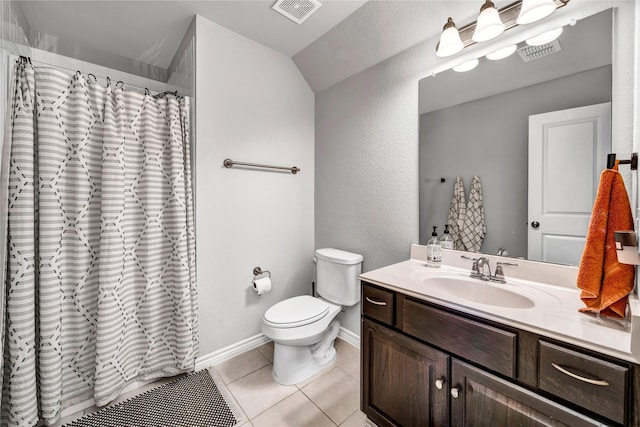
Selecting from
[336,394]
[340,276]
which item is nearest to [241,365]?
[336,394]

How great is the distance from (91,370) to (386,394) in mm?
1642

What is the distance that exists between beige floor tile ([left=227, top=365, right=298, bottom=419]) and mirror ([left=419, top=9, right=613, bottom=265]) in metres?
1.31

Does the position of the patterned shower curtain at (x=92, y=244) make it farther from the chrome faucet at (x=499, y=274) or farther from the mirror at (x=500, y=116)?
the chrome faucet at (x=499, y=274)

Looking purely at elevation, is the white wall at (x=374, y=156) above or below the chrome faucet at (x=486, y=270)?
above

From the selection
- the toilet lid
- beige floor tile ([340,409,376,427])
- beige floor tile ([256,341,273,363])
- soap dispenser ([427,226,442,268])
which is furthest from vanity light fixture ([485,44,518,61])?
beige floor tile ([256,341,273,363])

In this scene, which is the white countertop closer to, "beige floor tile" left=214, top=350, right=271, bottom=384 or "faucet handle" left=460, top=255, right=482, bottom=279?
"faucet handle" left=460, top=255, right=482, bottom=279

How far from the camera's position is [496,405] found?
89cm

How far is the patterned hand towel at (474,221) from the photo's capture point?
1417 mm

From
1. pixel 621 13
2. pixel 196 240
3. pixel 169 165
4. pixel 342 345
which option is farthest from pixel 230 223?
pixel 621 13

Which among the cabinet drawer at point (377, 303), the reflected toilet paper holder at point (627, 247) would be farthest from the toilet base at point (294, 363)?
the reflected toilet paper holder at point (627, 247)

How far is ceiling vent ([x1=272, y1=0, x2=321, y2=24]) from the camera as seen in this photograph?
1613 millimetres

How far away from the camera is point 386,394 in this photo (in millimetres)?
1222

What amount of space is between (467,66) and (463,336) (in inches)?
54.6

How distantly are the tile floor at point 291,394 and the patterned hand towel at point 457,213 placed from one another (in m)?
1.07
